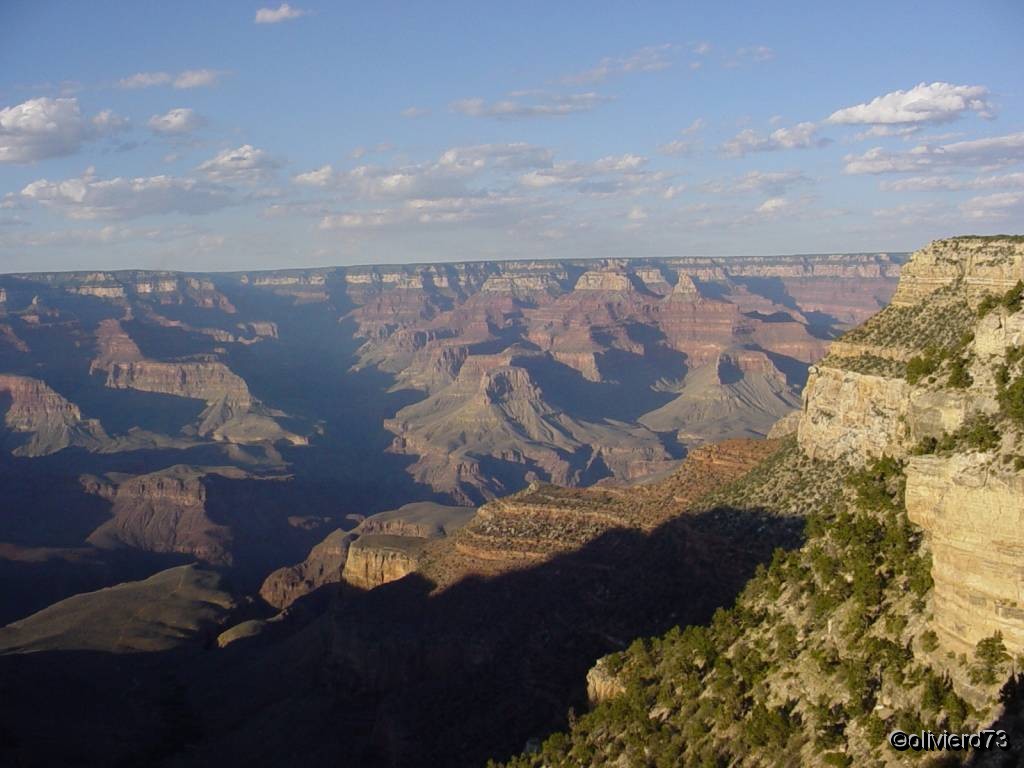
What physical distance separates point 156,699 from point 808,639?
63995mm

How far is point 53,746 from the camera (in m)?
64.7

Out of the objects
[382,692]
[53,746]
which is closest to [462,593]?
[382,692]

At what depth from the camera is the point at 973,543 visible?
737 inches

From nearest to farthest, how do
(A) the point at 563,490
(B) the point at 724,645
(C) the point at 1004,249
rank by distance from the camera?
(B) the point at 724,645, (C) the point at 1004,249, (A) the point at 563,490

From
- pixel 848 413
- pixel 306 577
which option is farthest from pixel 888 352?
pixel 306 577

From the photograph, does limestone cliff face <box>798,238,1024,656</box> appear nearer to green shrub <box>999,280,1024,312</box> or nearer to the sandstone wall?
green shrub <box>999,280,1024,312</box>

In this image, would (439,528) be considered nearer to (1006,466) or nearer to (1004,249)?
(1004,249)

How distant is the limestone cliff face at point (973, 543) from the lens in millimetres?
18219

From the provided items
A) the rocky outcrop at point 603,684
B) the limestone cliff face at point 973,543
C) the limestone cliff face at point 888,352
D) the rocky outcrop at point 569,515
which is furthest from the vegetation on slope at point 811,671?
the rocky outcrop at point 569,515

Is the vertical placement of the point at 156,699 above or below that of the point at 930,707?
below

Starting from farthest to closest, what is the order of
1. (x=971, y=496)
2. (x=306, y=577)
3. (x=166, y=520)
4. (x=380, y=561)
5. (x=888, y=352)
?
(x=166, y=520) < (x=306, y=577) < (x=380, y=561) < (x=888, y=352) < (x=971, y=496)

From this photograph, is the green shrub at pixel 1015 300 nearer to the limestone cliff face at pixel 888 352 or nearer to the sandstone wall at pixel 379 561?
the limestone cliff face at pixel 888 352

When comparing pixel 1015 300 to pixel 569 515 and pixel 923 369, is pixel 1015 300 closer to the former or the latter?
pixel 923 369

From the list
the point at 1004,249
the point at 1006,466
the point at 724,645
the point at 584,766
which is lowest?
the point at 584,766
